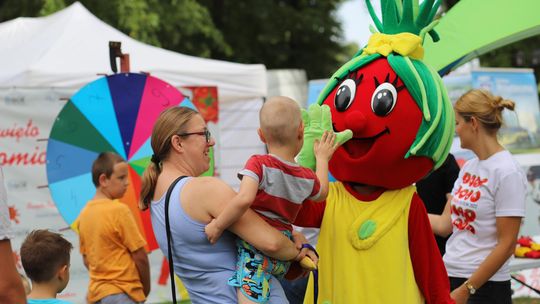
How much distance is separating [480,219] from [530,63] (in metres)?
14.4

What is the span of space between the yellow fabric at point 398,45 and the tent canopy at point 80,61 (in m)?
4.76

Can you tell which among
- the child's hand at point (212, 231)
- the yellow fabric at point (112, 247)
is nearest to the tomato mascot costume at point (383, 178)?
the child's hand at point (212, 231)

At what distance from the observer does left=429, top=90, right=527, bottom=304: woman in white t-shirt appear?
3814 millimetres

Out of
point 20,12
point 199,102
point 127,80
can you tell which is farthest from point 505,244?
point 20,12

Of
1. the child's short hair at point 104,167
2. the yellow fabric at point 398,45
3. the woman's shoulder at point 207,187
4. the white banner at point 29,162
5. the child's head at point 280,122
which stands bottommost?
the white banner at point 29,162

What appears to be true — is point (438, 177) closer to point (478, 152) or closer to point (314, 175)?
point (478, 152)

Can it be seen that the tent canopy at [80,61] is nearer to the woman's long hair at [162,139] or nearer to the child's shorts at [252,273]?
the woman's long hair at [162,139]

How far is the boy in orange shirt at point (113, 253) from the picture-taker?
4.76 meters

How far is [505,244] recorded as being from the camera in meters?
3.80

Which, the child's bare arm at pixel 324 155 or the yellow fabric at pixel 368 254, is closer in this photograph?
the child's bare arm at pixel 324 155

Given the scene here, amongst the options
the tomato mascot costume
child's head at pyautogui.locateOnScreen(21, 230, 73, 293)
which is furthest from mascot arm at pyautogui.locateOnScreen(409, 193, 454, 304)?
child's head at pyautogui.locateOnScreen(21, 230, 73, 293)

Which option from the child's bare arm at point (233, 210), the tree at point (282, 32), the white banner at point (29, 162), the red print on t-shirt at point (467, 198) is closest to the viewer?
the child's bare arm at point (233, 210)

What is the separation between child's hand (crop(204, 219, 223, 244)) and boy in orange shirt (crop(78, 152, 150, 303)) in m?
2.06

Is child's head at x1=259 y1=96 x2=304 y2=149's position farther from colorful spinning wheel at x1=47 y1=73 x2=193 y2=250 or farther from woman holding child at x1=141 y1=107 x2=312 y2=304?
colorful spinning wheel at x1=47 y1=73 x2=193 y2=250
